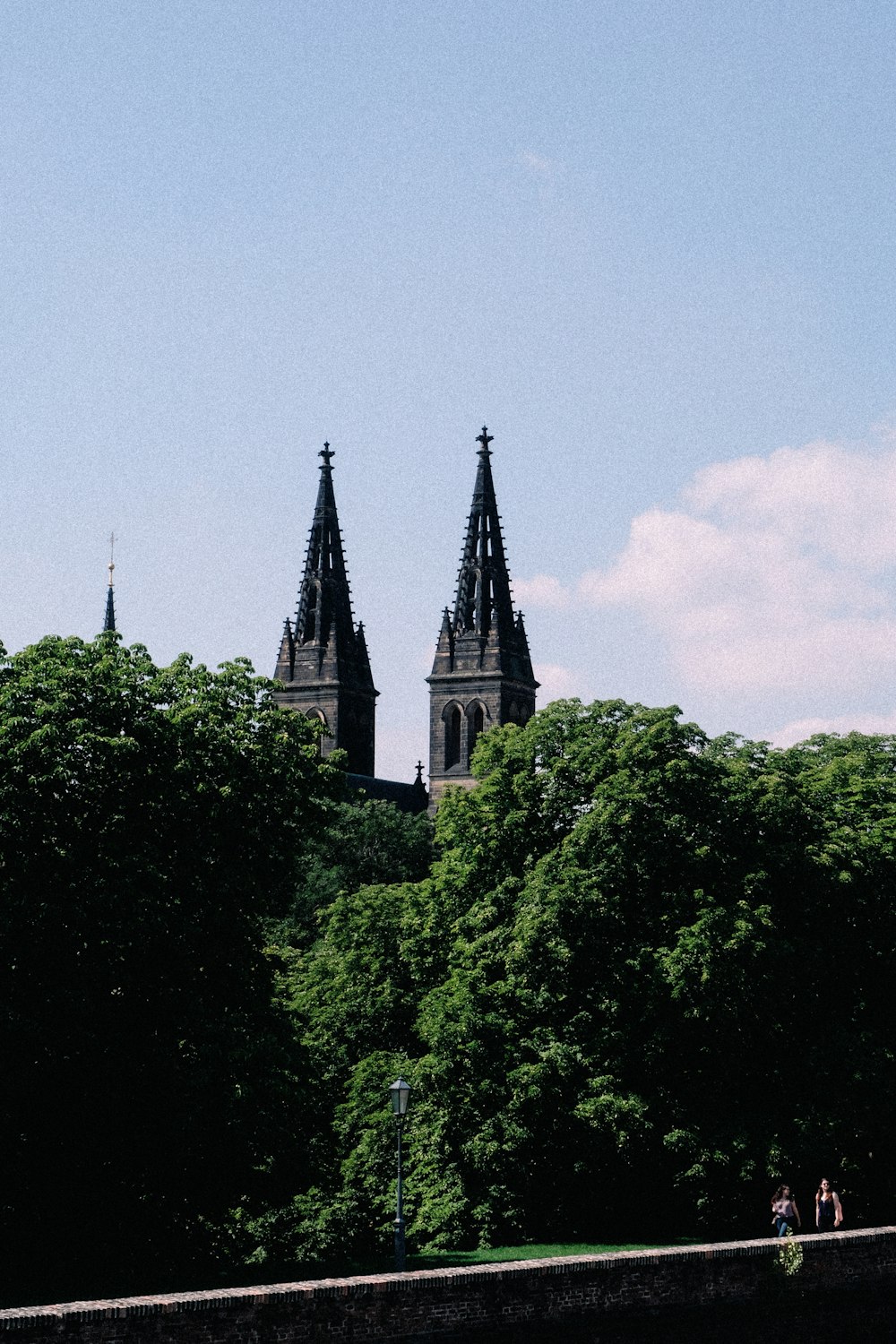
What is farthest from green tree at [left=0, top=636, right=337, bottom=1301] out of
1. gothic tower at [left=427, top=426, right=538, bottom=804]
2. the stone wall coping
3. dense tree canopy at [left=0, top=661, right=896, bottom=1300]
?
gothic tower at [left=427, top=426, right=538, bottom=804]

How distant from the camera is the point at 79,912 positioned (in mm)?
27328

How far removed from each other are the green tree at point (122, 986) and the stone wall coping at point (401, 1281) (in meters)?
5.93

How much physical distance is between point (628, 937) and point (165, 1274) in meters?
12.4

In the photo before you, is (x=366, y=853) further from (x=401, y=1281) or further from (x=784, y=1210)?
(x=401, y=1281)

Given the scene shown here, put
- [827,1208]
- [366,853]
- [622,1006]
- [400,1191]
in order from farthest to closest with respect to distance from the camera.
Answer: [366,853] < [622,1006] < [827,1208] < [400,1191]

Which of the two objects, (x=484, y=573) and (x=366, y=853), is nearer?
(x=366, y=853)

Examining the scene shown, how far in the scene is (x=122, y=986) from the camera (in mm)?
28656

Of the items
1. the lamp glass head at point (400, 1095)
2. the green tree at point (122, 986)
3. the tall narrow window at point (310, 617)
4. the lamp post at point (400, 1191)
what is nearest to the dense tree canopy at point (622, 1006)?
the green tree at point (122, 986)

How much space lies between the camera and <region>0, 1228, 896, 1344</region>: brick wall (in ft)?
62.7

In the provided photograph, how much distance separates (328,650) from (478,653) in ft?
36.2

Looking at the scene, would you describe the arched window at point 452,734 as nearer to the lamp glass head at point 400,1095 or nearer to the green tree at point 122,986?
the green tree at point 122,986

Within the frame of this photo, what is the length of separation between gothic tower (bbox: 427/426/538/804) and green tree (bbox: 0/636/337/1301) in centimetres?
9728

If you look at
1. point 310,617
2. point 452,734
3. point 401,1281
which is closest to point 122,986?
point 401,1281

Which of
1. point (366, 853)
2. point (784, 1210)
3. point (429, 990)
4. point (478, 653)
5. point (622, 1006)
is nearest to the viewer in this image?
point (784, 1210)
